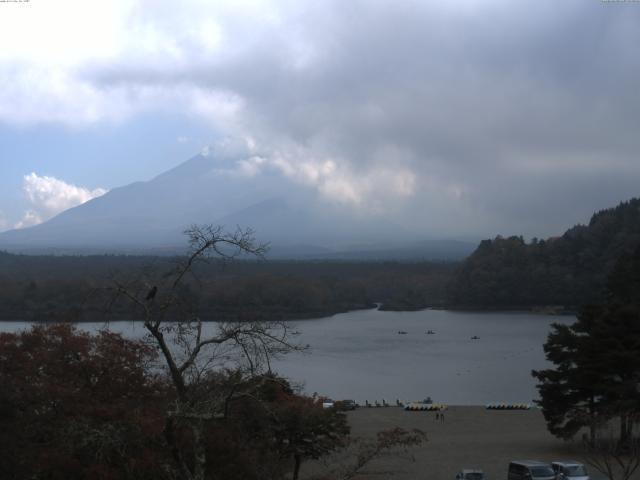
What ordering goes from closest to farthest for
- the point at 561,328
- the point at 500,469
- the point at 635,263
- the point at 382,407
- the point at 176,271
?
the point at 176,271
the point at 500,469
the point at 561,328
the point at 382,407
the point at 635,263

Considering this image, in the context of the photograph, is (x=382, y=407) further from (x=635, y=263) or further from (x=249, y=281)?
(x=249, y=281)

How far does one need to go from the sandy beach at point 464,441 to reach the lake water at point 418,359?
234 centimetres

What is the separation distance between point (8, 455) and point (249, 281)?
34451mm

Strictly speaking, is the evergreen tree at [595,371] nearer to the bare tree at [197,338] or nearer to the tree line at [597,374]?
the tree line at [597,374]

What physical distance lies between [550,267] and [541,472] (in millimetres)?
38287

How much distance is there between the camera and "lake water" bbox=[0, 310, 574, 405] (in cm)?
1773

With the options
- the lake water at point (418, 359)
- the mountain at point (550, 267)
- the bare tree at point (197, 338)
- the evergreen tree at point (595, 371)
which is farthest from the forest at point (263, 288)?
the bare tree at point (197, 338)

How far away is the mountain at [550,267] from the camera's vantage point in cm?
4122

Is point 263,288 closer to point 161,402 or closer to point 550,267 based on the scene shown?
point 550,267

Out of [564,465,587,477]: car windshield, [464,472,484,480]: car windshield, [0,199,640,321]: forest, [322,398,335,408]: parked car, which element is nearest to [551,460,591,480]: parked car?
[564,465,587,477]: car windshield

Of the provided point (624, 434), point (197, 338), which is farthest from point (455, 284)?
point (197, 338)

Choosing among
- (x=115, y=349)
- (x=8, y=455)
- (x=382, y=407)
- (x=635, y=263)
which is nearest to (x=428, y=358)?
(x=635, y=263)

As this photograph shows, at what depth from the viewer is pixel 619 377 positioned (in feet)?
30.4

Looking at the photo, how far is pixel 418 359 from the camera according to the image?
77.7ft
